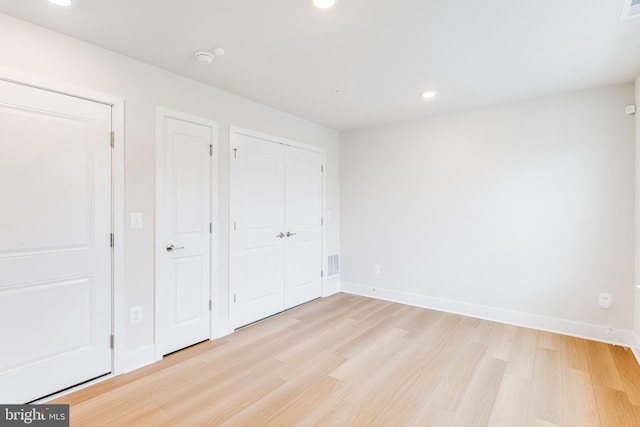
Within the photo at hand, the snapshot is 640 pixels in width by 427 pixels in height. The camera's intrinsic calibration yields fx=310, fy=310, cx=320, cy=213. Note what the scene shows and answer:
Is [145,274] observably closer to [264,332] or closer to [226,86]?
[264,332]

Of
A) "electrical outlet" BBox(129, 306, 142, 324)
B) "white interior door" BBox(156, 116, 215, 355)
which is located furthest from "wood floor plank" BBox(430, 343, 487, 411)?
"electrical outlet" BBox(129, 306, 142, 324)

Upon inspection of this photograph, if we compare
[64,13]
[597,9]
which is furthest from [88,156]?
[597,9]

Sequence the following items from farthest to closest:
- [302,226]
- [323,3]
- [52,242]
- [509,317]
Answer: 1. [302,226]
2. [509,317]
3. [52,242]
4. [323,3]

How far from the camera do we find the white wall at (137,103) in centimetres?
207

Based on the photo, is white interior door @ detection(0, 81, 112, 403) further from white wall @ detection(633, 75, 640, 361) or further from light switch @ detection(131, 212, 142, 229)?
white wall @ detection(633, 75, 640, 361)

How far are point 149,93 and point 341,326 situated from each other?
9.73 feet

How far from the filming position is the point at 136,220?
2551mm

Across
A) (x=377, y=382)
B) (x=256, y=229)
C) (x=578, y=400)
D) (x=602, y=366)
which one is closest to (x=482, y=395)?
(x=578, y=400)

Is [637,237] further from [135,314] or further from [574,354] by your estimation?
[135,314]

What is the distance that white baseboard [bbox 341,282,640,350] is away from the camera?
3.01 m

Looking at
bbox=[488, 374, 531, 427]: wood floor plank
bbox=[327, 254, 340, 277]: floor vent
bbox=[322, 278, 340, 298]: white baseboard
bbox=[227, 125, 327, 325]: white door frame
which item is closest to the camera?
bbox=[488, 374, 531, 427]: wood floor plank

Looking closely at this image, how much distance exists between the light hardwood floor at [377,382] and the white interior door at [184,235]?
0.25 metres

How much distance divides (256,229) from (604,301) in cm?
364

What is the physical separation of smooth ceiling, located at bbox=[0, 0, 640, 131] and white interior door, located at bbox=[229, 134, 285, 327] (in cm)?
72
